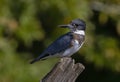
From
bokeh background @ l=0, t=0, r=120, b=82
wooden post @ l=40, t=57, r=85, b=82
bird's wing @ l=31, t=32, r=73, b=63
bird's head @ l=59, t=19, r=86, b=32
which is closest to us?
wooden post @ l=40, t=57, r=85, b=82

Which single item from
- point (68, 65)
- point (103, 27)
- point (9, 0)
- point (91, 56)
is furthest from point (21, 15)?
point (68, 65)

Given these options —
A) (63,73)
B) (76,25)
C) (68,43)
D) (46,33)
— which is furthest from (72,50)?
(46,33)

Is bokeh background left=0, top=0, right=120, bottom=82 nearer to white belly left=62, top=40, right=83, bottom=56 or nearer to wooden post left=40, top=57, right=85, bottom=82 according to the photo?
white belly left=62, top=40, right=83, bottom=56

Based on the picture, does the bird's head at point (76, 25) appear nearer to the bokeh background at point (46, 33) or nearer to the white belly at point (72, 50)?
the white belly at point (72, 50)

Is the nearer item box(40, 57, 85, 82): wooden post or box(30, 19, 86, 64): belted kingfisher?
box(40, 57, 85, 82): wooden post

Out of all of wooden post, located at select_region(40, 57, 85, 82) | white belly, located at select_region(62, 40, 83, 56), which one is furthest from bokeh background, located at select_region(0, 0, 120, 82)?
wooden post, located at select_region(40, 57, 85, 82)

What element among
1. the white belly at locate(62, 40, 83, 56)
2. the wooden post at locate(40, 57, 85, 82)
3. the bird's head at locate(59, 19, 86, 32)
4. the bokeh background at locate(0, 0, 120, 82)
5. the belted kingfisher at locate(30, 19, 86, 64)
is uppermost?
the wooden post at locate(40, 57, 85, 82)

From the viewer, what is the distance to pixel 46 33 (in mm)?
8086

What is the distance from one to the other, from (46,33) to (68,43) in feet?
10.9

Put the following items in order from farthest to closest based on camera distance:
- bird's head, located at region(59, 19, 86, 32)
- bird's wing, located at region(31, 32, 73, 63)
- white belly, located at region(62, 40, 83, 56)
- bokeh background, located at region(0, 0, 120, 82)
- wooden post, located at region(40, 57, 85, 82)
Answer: bokeh background, located at region(0, 0, 120, 82), bird's head, located at region(59, 19, 86, 32), white belly, located at region(62, 40, 83, 56), bird's wing, located at region(31, 32, 73, 63), wooden post, located at region(40, 57, 85, 82)

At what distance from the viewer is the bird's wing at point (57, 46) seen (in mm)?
4579

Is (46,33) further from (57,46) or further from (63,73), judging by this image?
(63,73)

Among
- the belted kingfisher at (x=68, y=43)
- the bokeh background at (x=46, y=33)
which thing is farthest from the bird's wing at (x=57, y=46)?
the bokeh background at (x=46, y=33)

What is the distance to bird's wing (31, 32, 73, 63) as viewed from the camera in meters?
4.58
